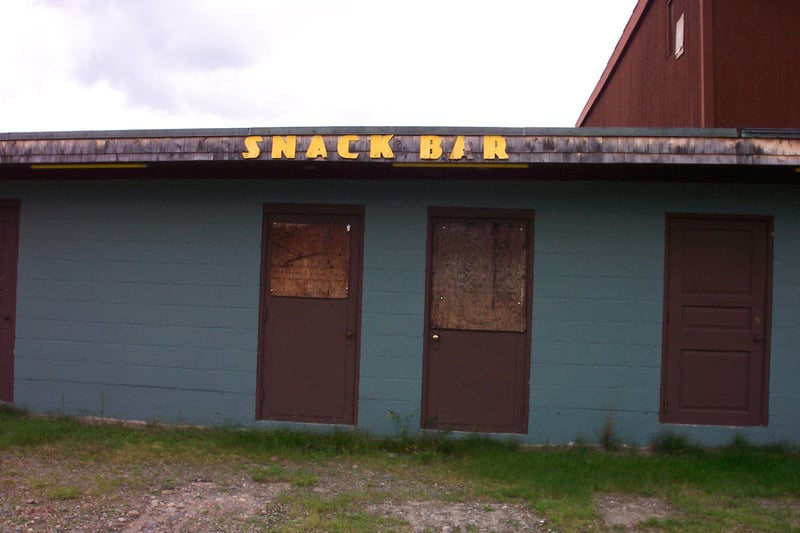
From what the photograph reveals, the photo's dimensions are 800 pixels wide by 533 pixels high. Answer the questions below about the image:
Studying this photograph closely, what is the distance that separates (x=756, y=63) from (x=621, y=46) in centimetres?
529

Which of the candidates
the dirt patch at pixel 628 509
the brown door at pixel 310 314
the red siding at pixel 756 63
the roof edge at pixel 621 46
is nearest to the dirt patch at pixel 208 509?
the brown door at pixel 310 314

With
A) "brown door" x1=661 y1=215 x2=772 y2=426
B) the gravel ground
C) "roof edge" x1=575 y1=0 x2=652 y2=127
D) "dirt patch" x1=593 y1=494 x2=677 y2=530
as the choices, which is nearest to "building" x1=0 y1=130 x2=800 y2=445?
"brown door" x1=661 y1=215 x2=772 y2=426

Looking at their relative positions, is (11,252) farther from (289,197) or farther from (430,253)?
(430,253)

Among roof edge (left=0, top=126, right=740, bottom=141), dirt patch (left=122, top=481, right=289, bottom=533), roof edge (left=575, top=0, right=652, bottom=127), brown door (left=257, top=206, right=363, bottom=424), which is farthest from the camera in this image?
roof edge (left=575, top=0, right=652, bottom=127)

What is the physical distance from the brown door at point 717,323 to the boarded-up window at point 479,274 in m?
1.42

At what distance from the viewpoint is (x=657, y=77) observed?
1070cm

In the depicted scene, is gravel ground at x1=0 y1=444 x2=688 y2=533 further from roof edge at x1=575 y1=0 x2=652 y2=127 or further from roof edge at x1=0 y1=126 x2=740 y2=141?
roof edge at x1=575 y1=0 x2=652 y2=127

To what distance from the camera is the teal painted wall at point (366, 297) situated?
275 inches

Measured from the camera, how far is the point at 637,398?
6973 mm

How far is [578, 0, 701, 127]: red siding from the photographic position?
29.1 ft

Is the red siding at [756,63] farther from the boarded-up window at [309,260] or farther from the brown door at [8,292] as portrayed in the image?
the brown door at [8,292]

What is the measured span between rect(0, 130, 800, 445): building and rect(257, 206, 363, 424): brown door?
0.07 ft

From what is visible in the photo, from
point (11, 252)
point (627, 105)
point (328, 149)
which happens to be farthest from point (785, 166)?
point (11, 252)

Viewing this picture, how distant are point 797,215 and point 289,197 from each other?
192 inches
